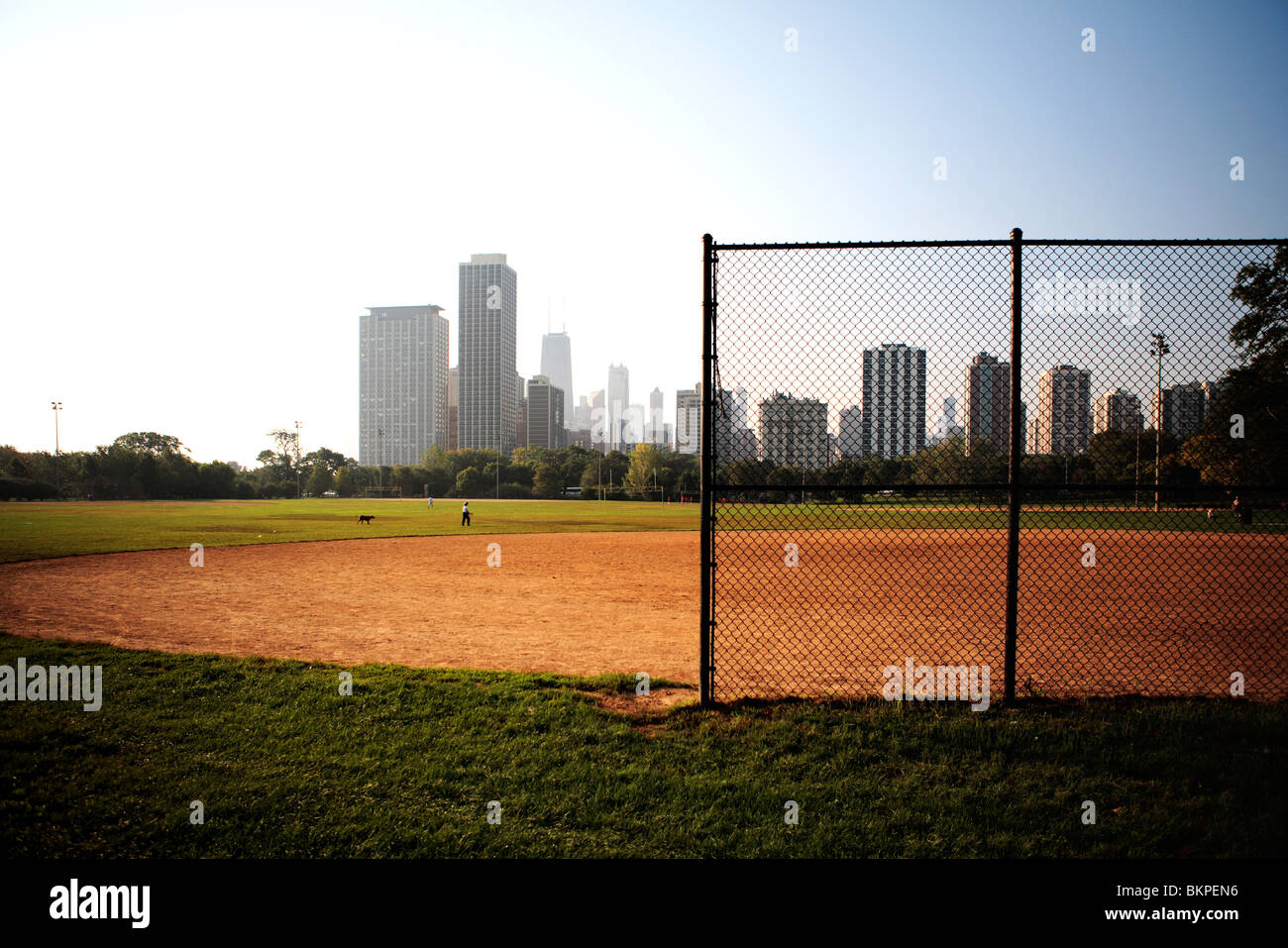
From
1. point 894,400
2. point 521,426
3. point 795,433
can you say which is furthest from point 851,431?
point 521,426

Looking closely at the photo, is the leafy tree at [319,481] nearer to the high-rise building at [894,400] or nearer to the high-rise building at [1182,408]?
the high-rise building at [894,400]

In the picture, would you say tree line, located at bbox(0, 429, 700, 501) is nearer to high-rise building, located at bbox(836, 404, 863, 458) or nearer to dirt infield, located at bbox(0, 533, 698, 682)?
dirt infield, located at bbox(0, 533, 698, 682)

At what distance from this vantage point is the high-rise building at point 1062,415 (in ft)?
19.3

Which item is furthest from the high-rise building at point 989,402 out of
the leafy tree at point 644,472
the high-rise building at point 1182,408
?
the leafy tree at point 644,472

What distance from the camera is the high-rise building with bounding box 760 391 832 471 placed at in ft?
20.2

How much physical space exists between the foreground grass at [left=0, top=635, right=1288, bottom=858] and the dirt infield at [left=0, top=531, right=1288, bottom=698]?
4.34 feet

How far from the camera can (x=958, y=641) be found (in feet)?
28.7

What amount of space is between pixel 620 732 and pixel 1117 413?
5771 mm

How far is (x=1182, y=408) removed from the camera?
19.8ft

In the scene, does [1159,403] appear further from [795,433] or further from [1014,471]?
[795,433]

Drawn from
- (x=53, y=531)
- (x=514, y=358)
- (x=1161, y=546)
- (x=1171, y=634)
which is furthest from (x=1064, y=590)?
(x=514, y=358)
